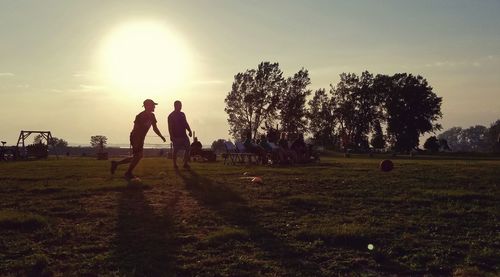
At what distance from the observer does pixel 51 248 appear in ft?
20.8

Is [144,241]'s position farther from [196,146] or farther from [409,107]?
[409,107]

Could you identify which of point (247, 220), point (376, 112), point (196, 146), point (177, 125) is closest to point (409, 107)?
point (376, 112)

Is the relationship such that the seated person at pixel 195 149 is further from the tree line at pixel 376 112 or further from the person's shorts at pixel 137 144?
the tree line at pixel 376 112

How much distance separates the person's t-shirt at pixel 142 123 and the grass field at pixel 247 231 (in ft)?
6.67

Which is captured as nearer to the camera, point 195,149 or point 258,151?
point 258,151

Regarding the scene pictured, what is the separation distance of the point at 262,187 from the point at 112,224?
5.49m

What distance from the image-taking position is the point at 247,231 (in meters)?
7.14

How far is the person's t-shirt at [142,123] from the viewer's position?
13.7m

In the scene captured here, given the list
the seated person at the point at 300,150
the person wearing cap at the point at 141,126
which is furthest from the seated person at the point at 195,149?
the person wearing cap at the point at 141,126

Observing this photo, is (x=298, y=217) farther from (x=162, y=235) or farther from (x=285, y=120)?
(x=285, y=120)

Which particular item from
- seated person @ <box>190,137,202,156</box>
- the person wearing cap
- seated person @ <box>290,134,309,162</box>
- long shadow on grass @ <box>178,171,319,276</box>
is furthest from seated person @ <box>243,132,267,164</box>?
the person wearing cap

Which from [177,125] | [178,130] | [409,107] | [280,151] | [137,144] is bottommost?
[280,151]

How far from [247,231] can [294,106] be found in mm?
65043

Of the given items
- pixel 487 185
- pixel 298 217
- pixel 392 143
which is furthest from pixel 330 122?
pixel 298 217
